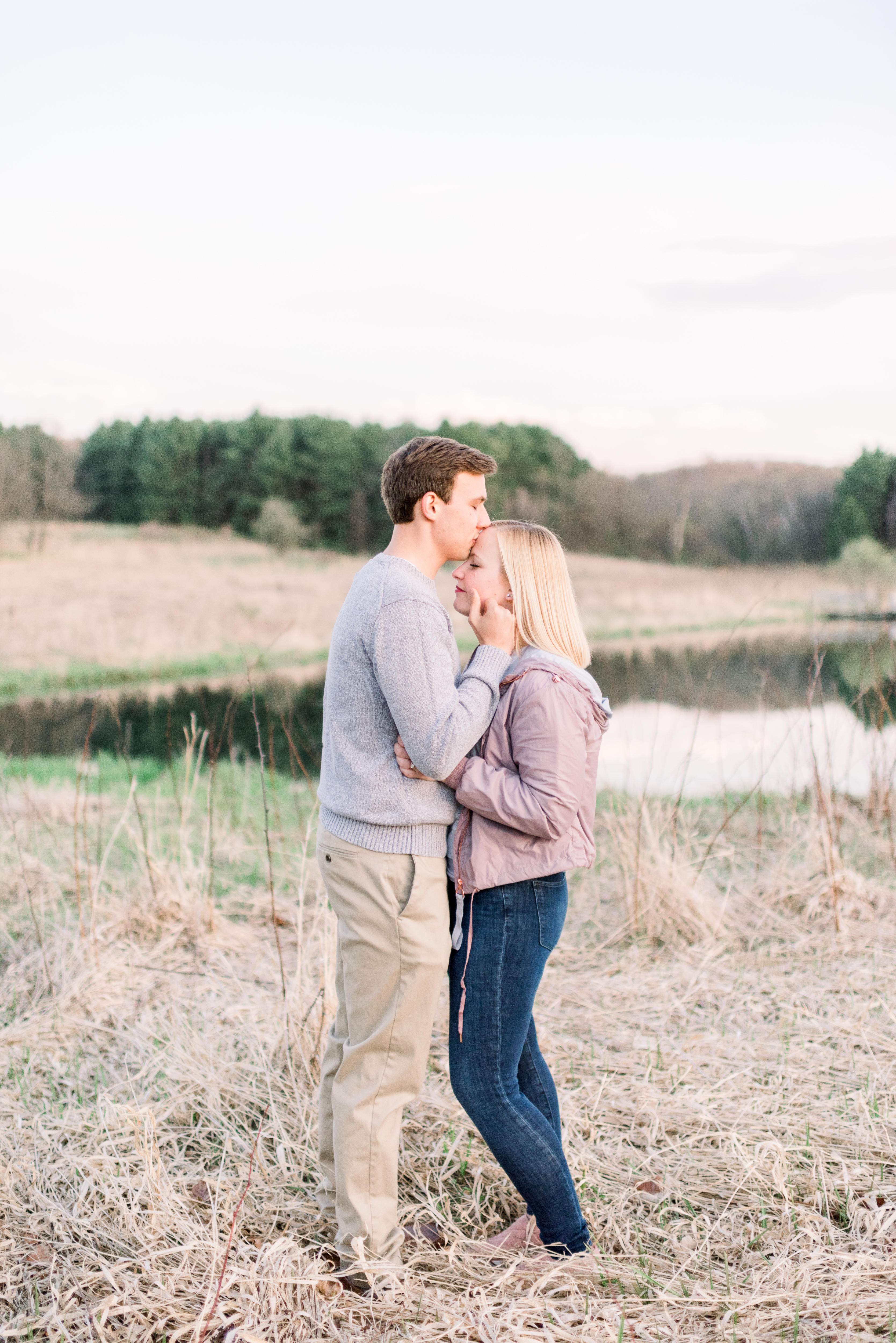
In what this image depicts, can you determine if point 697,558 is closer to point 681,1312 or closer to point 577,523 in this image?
point 577,523

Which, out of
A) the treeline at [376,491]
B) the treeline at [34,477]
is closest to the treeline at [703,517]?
the treeline at [376,491]

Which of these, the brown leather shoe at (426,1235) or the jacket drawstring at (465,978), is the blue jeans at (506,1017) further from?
the brown leather shoe at (426,1235)

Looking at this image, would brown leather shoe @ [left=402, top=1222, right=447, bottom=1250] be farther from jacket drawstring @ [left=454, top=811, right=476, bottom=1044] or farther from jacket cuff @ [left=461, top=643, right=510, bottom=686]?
jacket cuff @ [left=461, top=643, right=510, bottom=686]

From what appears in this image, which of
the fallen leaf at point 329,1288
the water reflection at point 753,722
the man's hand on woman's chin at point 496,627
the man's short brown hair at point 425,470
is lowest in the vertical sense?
the fallen leaf at point 329,1288

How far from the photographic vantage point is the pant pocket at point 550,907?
2191 millimetres

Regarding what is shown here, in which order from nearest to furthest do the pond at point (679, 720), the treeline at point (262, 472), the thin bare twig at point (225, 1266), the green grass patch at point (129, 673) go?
1. the thin bare twig at point (225, 1266)
2. the pond at point (679, 720)
3. the green grass patch at point (129, 673)
4. the treeline at point (262, 472)

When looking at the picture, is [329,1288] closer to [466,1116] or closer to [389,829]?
[466,1116]

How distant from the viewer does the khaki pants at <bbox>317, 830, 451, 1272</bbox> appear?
2176mm

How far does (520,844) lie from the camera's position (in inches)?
84.8

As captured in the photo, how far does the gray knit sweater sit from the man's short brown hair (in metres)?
0.13

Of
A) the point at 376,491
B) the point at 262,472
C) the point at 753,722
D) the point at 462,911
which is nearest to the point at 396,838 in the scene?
the point at 462,911

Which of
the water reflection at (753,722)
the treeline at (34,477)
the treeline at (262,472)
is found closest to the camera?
the water reflection at (753,722)

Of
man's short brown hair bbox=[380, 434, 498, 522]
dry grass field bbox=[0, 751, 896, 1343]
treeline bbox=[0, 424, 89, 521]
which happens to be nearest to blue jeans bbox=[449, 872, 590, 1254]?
dry grass field bbox=[0, 751, 896, 1343]

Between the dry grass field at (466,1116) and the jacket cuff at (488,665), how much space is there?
1.32 metres
